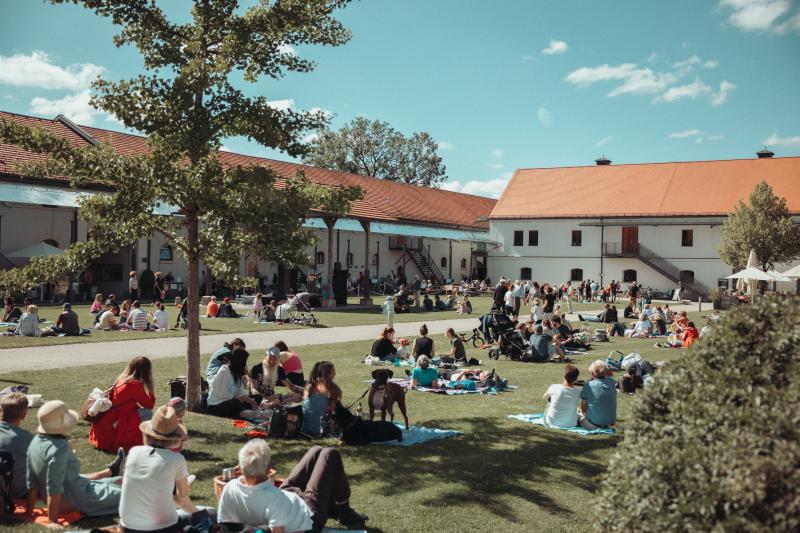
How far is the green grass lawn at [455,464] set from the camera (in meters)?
6.84

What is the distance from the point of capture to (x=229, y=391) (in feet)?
35.1

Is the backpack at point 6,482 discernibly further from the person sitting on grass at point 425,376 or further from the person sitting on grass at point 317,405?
the person sitting on grass at point 425,376

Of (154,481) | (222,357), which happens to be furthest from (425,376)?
(154,481)

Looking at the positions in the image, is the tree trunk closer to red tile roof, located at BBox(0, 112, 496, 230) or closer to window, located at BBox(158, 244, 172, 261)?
red tile roof, located at BBox(0, 112, 496, 230)

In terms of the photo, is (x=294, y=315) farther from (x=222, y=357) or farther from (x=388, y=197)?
(x=388, y=197)

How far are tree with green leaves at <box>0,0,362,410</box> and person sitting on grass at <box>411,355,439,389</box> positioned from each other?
410 cm

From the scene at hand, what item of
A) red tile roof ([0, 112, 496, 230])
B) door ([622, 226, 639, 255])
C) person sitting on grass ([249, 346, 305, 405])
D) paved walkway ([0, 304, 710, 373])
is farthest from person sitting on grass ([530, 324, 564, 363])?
door ([622, 226, 639, 255])

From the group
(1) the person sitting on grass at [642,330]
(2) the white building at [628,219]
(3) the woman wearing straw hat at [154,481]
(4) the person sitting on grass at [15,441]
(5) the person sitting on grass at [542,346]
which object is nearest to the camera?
(3) the woman wearing straw hat at [154,481]

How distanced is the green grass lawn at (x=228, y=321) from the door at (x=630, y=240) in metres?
20.0

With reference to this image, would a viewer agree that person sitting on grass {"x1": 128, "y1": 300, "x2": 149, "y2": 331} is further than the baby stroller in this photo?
No

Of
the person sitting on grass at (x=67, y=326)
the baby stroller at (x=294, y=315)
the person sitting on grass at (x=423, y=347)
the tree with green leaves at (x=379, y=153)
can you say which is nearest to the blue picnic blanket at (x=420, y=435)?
the person sitting on grass at (x=423, y=347)

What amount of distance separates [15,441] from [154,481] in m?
1.77

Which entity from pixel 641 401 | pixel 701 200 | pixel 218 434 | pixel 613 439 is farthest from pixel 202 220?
pixel 701 200

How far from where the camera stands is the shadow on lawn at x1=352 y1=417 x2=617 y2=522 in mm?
7430
